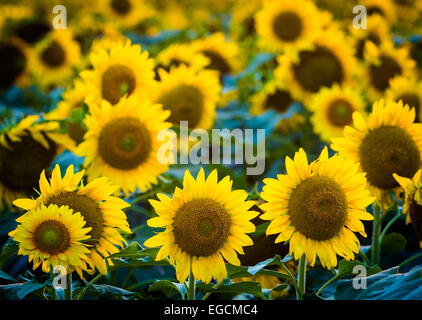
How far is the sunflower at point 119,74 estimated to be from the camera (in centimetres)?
185

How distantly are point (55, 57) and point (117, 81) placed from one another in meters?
1.24

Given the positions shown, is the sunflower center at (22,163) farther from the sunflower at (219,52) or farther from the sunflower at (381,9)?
the sunflower at (381,9)

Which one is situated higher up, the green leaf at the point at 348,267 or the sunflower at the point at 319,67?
the sunflower at the point at 319,67

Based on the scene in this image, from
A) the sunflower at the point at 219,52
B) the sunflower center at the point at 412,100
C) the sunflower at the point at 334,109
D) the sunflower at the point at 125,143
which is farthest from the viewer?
the sunflower at the point at 219,52

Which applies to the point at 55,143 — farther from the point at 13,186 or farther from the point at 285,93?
the point at 285,93

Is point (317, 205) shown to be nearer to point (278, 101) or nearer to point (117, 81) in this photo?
point (117, 81)


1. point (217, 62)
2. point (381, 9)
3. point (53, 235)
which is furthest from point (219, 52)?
point (53, 235)

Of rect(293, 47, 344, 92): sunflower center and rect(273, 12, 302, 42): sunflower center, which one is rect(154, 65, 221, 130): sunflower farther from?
rect(273, 12, 302, 42): sunflower center

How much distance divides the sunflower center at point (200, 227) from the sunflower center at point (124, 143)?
54 cm

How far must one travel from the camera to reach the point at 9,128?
1.62 m

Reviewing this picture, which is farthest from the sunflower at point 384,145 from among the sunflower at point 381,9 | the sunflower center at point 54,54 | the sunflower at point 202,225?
the sunflower center at point 54,54

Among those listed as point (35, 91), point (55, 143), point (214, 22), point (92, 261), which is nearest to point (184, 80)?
point (55, 143)

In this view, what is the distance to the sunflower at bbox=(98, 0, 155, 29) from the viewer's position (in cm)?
318
